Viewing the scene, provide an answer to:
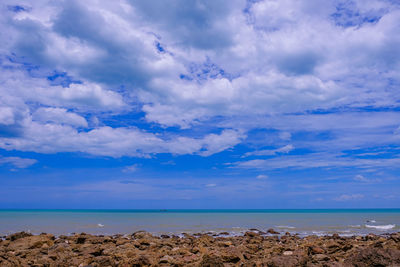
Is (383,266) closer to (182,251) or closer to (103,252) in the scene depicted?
(182,251)

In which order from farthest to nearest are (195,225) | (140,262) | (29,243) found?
(195,225) → (29,243) → (140,262)

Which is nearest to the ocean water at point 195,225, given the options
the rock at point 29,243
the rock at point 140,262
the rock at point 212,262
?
the rock at point 29,243

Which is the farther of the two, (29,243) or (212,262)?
(29,243)

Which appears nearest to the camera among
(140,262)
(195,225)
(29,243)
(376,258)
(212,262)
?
(376,258)

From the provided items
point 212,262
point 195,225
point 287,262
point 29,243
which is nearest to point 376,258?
point 287,262

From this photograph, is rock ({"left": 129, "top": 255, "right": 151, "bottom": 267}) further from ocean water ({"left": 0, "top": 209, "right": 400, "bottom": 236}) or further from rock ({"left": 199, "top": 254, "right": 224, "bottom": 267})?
ocean water ({"left": 0, "top": 209, "right": 400, "bottom": 236})

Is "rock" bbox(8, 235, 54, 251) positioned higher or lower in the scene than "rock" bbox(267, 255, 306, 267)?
lower

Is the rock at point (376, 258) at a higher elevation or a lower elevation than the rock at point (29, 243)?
higher

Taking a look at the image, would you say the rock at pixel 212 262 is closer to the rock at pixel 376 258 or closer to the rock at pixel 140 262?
the rock at pixel 140 262

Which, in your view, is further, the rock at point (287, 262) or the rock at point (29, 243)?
the rock at point (29, 243)

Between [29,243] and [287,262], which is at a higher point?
[287,262]

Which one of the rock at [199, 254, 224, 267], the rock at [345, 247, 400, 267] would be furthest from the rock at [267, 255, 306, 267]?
the rock at [199, 254, 224, 267]

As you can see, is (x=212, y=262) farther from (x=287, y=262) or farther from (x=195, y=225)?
(x=195, y=225)

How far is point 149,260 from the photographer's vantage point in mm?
9406
